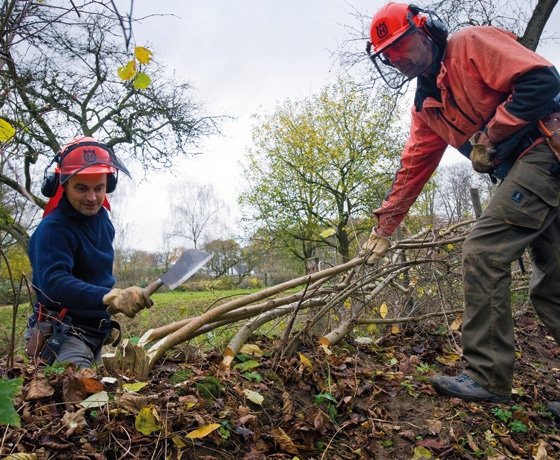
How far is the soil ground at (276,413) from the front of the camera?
178 centimetres

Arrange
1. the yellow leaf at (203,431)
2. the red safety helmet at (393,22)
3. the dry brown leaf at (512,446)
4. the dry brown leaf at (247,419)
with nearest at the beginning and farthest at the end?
1. the yellow leaf at (203,431)
2. the dry brown leaf at (247,419)
3. the dry brown leaf at (512,446)
4. the red safety helmet at (393,22)

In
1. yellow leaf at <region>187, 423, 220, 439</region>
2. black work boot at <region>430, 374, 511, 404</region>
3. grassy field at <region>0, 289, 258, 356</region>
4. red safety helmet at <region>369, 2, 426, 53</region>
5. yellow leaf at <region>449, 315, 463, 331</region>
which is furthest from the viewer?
grassy field at <region>0, 289, 258, 356</region>

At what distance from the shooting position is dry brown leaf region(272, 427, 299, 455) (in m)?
2.00

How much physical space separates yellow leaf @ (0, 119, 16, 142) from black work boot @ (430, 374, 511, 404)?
2.48 m

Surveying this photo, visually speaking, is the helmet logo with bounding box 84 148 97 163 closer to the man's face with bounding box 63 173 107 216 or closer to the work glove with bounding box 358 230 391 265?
the man's face with bounding box 63 173 107 216

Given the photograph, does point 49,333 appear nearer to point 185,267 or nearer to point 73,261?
point 73,261

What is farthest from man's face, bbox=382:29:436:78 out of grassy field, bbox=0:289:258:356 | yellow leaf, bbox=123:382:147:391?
grassy field, bbox=0:289:258:356

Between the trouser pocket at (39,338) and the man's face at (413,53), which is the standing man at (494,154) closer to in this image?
the man's face at (413,53)

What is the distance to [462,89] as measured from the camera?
2594 millimetres

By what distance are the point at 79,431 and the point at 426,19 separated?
8.99 feet

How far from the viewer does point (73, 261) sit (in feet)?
9.16

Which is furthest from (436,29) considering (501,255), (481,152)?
(501,255)

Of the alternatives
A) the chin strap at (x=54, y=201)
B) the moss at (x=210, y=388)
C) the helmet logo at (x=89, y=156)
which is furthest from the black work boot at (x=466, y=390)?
the chin strap at (x=54, y=201)

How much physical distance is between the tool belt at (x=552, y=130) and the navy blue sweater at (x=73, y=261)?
2562mm
